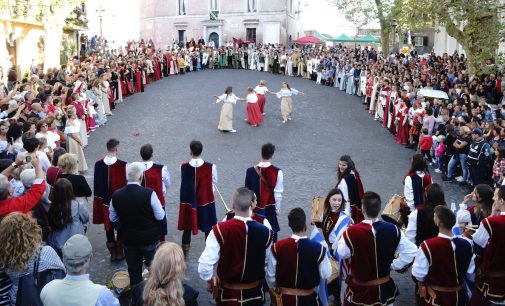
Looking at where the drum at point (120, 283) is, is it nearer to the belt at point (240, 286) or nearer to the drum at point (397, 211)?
the belt at point (240, 286)

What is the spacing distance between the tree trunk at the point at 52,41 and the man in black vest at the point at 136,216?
697 inches

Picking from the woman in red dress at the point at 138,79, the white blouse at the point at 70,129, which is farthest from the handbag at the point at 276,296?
the woman in red dress at the point at 138,79

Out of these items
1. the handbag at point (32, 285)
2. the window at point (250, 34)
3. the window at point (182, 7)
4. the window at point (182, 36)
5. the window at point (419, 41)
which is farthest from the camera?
the window at point (182, 36)

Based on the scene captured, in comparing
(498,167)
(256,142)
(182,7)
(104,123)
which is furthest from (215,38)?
(498,167)

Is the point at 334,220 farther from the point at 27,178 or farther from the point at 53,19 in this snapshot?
the point at 53,19

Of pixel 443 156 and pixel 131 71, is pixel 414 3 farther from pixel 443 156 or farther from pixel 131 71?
pixel 131 71

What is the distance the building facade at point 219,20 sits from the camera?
43156 mm

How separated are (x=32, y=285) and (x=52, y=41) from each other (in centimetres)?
1978

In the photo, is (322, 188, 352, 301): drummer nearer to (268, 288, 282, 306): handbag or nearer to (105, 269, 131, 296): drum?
(268, 288, 282, 306): handbag

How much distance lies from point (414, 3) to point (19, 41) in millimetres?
19120

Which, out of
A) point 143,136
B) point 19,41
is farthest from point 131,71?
point 143,136

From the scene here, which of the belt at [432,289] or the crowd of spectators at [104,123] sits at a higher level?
the crowd of spectators at [104,123]

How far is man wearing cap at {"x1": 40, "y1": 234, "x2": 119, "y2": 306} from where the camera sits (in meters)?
3.50

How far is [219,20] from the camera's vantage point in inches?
1741
